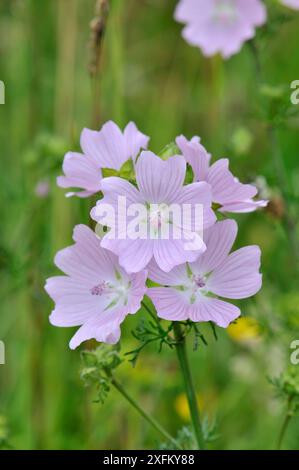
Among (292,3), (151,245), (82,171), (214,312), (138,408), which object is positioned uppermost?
(292,3)

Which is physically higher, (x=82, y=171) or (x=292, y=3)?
(x=292, y=3)

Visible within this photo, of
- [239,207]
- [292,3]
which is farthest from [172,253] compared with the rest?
[292,3]

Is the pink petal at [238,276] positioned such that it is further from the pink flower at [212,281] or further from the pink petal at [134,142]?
the pink petal at [134,142]

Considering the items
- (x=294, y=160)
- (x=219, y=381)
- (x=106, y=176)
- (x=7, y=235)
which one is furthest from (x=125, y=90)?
(x=106, y=176)

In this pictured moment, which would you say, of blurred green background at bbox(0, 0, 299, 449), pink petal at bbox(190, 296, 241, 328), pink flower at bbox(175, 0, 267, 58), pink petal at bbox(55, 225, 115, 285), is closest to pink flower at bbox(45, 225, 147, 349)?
pink petal at bbox(55, 225, 115, 285)

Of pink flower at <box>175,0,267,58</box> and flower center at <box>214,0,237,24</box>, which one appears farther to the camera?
flower center at <box>214,0,237,24</box>

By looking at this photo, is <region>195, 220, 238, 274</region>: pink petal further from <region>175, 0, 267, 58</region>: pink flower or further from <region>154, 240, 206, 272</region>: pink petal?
<region>175, 0, 267, 58</region>: pink flower

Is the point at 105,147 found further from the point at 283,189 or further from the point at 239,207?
the point at 283,189
